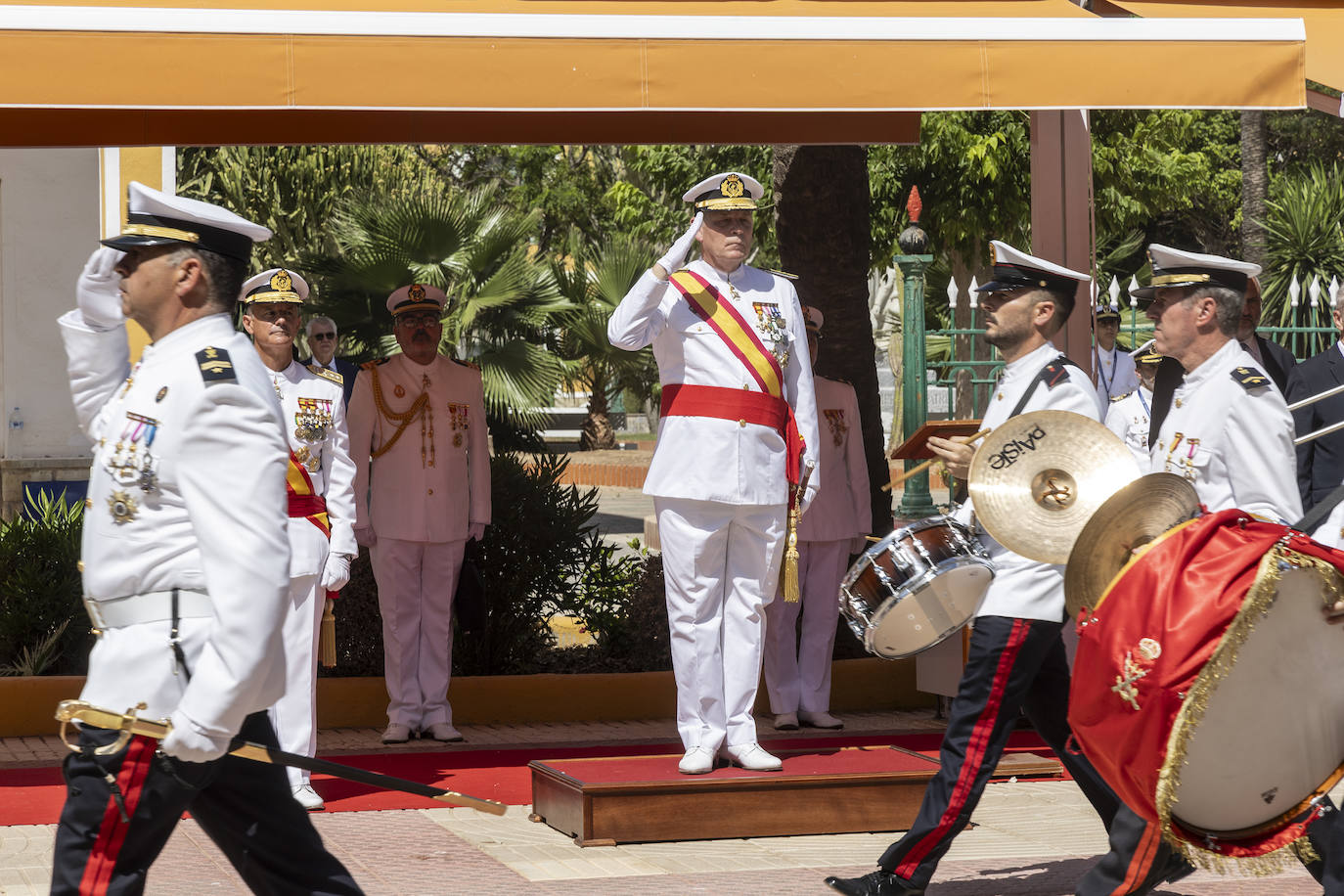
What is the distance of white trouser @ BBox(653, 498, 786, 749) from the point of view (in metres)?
6.93

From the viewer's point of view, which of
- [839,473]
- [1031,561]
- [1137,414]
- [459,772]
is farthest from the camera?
[1137,414]

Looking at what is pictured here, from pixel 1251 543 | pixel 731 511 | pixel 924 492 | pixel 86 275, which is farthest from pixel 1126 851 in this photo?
pixel 924 492

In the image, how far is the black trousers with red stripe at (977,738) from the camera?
5.40 metres

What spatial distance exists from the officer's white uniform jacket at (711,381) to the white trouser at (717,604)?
3.6 inches

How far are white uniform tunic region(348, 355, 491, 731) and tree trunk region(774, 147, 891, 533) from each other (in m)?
2.48

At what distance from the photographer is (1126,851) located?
4.93m

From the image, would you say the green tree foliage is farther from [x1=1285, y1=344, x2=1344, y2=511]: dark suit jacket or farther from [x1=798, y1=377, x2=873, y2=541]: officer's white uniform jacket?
[x1=1285, y1=344, x2=1344, y2=511]: dark suit jacket

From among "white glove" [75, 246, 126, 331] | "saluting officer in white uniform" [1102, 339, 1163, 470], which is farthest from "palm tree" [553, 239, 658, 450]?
"white glove" [75, 246, 126, 331]

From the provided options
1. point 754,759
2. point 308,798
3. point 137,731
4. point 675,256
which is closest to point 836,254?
point 675,256

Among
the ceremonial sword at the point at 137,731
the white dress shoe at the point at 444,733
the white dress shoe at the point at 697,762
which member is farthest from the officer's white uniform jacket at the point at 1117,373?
the ceremonial sword at the point at 137,731

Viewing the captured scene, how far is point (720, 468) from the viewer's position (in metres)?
6.86

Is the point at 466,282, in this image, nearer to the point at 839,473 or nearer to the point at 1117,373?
the point at 1117,373

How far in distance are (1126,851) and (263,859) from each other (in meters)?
2.46

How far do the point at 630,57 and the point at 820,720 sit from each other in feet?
12.1
